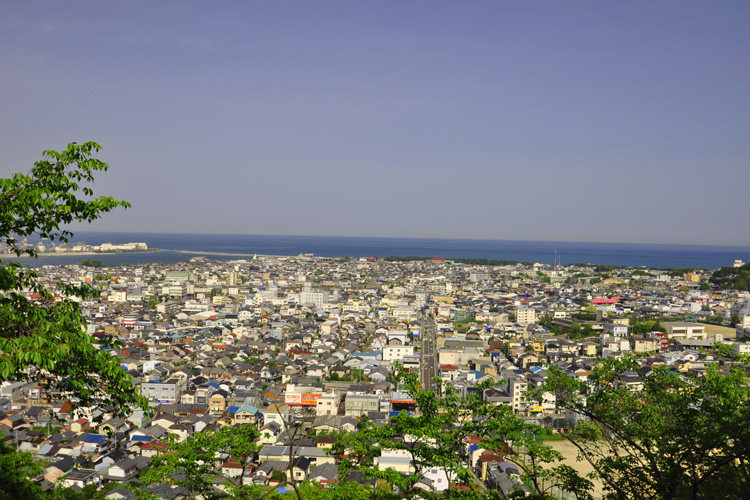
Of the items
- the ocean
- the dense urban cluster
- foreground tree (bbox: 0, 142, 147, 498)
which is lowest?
the dense urban cluster

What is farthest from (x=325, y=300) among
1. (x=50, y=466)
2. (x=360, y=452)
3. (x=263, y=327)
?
(x=360, y=452)

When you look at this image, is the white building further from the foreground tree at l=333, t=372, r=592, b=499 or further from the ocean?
the ocean

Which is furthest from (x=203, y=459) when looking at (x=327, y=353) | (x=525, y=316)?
(x=525, y=316)

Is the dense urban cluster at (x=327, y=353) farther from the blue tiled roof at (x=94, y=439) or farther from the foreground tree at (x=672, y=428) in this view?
the foreground tree at (x=672, y=428)

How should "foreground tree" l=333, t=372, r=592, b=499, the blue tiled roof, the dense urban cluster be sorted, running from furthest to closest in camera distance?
1. the blue tiled roof
2. the dense urban cluster
3. "foreground tree" l=333, t=372, r=592, b=499

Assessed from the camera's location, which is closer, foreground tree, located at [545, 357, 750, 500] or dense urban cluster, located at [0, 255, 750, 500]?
foreground tree, located at [545, 357, 750, 500]

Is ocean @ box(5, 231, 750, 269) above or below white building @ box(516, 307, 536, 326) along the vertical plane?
above

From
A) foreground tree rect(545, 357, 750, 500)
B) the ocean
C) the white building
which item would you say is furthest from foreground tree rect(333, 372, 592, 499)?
the ocean
